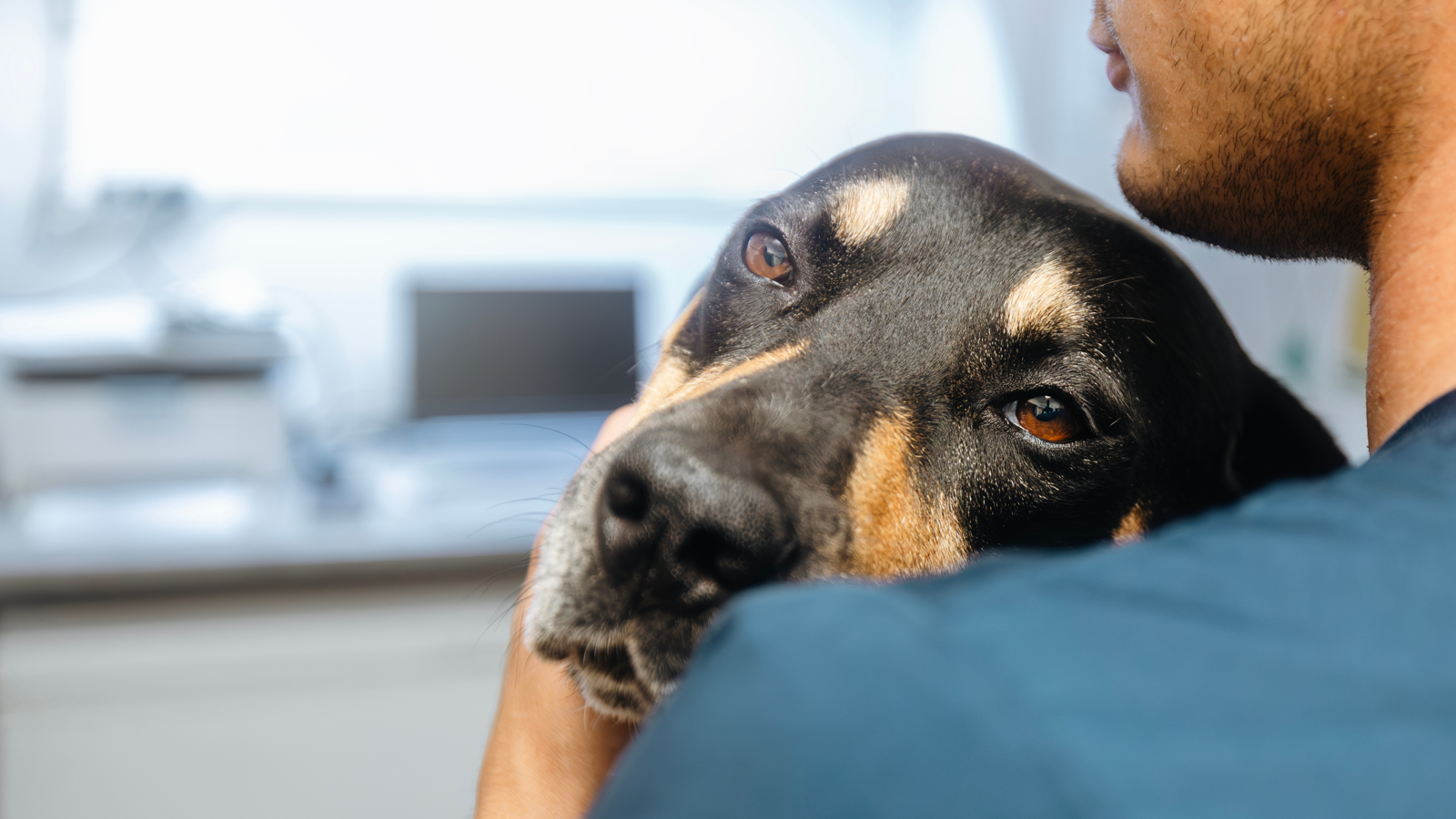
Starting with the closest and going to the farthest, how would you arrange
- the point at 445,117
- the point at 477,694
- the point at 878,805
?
the point at 878,805, the point at 477,694, the point at 445,117

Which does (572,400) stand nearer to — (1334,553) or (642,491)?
(642,491)

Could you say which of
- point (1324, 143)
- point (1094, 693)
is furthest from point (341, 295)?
point (1094, 693)

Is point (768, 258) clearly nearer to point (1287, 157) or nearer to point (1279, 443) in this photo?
point (1287, 157)

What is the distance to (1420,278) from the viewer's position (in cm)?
68

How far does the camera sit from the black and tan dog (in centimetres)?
78

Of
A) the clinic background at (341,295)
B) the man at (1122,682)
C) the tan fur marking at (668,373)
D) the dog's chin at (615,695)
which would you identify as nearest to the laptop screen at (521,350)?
the clinic background at (341,295)

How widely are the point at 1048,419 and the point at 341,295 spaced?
3.23 m

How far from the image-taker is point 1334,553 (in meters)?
0.41

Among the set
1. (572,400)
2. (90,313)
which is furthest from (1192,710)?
(90,313)

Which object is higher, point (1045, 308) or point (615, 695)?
point (1045, 308)

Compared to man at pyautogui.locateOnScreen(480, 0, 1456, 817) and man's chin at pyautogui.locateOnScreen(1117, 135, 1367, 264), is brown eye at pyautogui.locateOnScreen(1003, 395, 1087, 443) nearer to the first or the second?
man's chin at pyautogui.locateOnScreen(1117, 135, 1367, 264)

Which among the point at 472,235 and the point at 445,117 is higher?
the point at 445,117

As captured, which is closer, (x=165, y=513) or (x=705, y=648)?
(x=705, y=648)

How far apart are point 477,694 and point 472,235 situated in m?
1.98
